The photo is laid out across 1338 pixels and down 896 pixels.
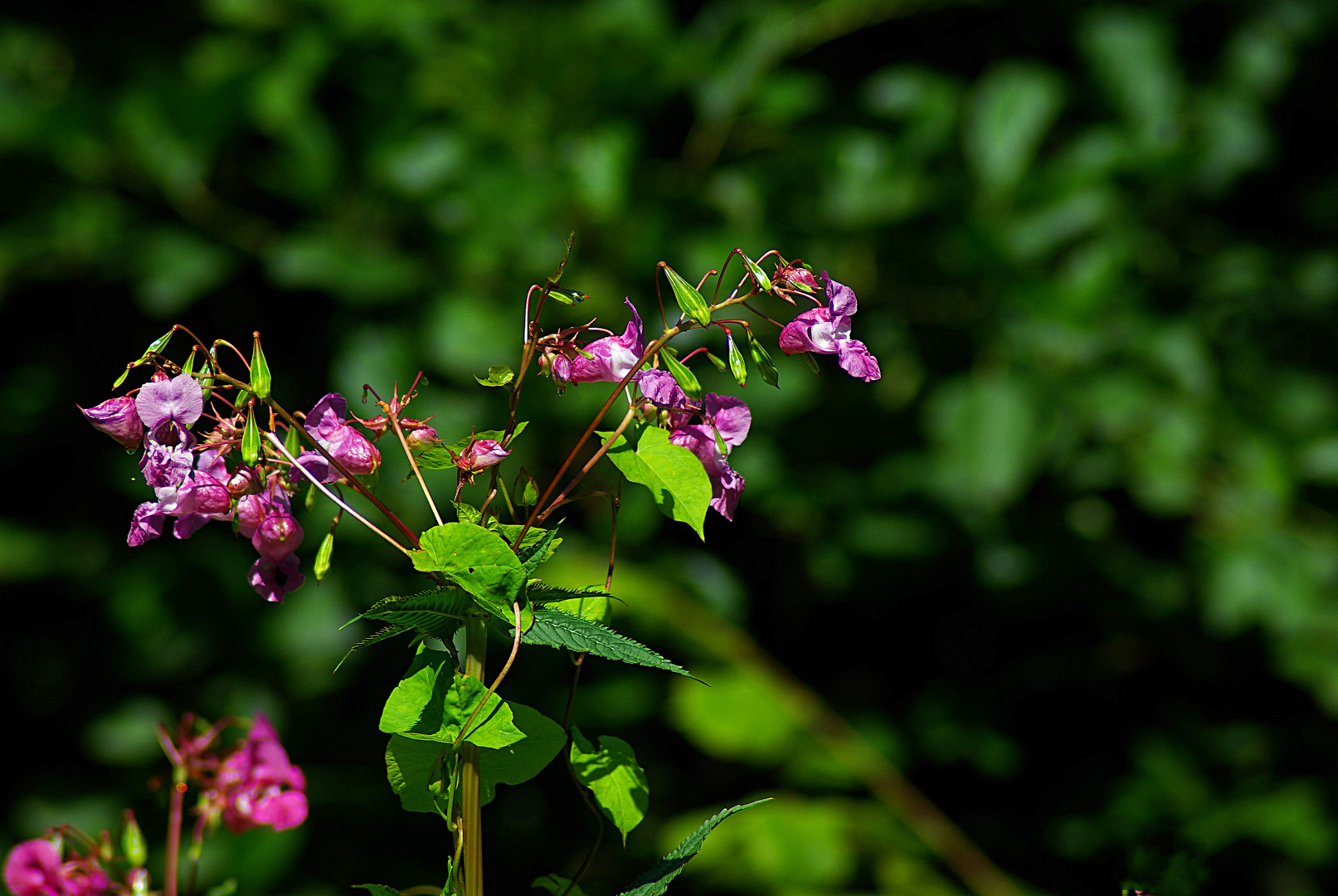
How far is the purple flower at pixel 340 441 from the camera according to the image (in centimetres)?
31

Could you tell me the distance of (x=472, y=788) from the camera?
310mm

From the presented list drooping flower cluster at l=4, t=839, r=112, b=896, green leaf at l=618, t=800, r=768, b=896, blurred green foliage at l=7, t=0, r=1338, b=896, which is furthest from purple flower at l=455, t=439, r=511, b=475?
blurred green foliage at l=7, t=0, r=1338, b=896

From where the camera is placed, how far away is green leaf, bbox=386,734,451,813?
1.06ft

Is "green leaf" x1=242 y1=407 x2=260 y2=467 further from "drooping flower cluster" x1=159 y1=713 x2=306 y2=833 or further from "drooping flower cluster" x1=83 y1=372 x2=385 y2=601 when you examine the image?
"drooping flower cluster" x1=159 y1=713 x2=306 y2=833

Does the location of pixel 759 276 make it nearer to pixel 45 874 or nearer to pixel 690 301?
pixel 690 301

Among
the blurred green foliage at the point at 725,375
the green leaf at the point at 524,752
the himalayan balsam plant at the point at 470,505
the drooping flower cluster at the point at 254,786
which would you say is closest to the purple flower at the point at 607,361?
the himalayan balsam plant at the point at 470,505

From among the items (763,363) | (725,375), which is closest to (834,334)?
(763,363)

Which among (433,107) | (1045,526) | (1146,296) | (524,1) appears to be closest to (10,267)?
(433,107)

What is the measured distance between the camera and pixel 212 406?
33cm

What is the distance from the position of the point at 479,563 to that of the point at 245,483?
0.25 ft

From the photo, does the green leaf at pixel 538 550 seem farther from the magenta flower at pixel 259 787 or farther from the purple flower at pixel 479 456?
the magenta flower at pixel 259 787

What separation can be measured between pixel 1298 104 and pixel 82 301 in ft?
6.01

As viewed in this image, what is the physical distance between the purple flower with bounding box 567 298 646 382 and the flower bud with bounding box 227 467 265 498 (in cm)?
9

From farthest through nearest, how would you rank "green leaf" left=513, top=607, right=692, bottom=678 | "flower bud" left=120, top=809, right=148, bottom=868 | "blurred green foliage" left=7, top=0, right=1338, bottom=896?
1. "blurred green foliage" left=7, top=0, right=1338, bottom=896
2. "flower bud" left=120, top=809, right=148, bottom=868
3. "green leaf" left=513, top=607, right=692, bottom=678
